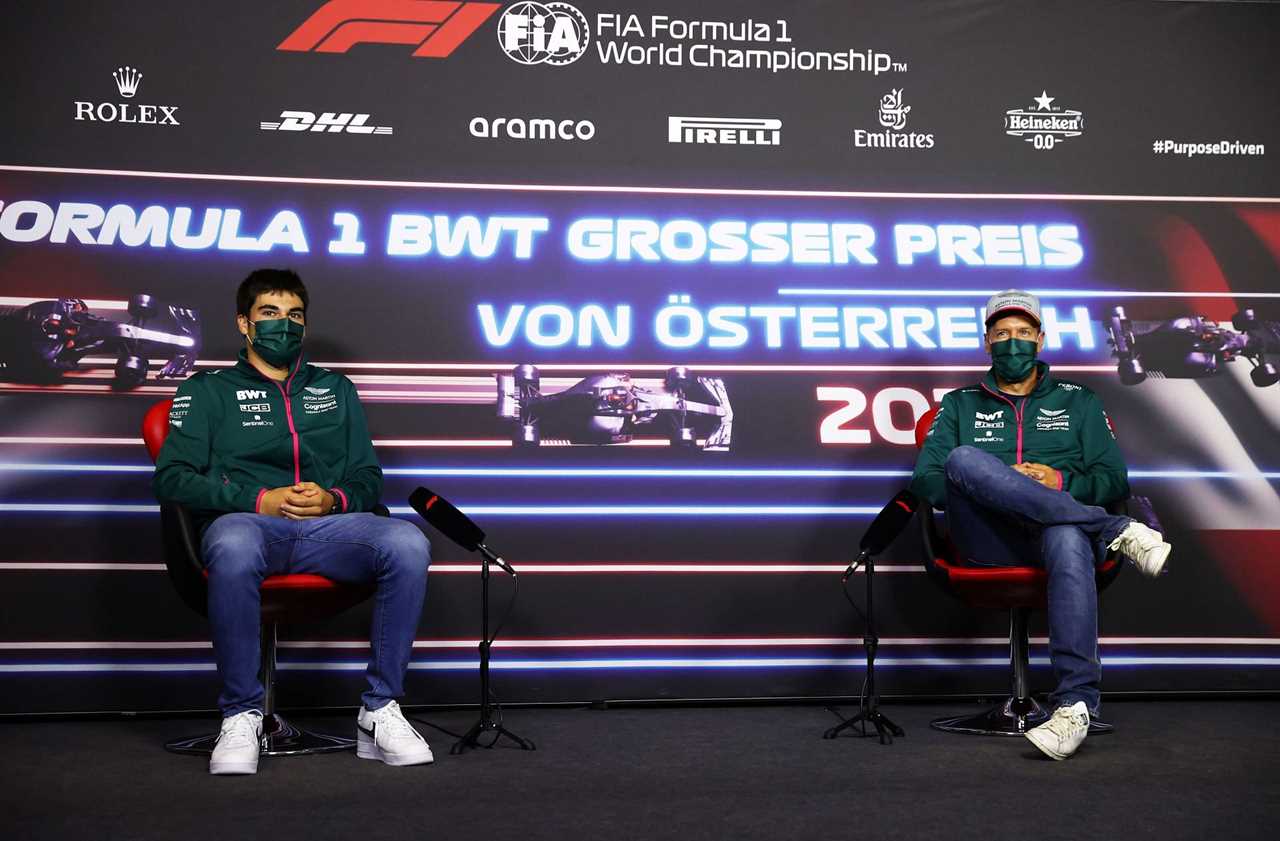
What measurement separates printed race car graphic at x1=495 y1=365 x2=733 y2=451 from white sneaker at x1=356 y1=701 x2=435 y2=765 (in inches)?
48.0

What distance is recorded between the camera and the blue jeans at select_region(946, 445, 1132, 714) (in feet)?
10.5

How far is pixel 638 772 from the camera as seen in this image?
3025mm

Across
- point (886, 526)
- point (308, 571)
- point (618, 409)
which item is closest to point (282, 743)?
point (308, 571)

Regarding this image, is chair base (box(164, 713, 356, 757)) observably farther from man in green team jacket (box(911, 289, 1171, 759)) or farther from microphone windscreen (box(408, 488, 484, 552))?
man in green team jacket (box(911, 289, 1171, 759))

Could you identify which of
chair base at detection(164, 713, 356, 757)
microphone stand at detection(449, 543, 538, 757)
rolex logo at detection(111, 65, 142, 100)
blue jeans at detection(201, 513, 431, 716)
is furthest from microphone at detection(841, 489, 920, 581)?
rolex logo at detection(111, 65, 142, 100)

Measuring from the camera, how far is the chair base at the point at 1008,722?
11.4 feet

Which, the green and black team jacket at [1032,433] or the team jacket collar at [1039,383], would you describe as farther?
the team jacket collar at [1039,383]

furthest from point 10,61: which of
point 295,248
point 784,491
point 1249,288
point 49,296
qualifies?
point 1249,288

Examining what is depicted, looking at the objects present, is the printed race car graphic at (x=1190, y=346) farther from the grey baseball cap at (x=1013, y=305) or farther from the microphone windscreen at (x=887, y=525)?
the microphone windscreen at (x=887, y=525)

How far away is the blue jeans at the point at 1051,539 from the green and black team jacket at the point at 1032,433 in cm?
12

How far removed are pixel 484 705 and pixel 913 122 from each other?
2546 millimetres

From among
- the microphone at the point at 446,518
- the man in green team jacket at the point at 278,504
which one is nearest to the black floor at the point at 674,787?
the man in green team jacket at the point at 278,504

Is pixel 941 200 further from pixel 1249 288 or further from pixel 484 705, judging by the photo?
pixel 484 705

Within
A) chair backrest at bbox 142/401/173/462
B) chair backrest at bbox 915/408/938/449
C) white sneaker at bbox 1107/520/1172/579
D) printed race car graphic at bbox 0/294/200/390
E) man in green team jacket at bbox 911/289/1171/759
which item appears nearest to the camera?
white sneaker at bbox 1107/520/1172/579
